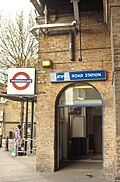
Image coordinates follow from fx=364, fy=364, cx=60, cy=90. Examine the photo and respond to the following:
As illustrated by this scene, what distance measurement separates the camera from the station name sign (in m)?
13.0

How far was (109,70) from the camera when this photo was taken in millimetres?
13016

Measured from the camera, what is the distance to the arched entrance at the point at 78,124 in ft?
44.6

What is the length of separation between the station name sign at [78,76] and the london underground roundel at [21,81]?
2.72ft

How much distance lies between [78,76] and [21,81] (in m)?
2.20

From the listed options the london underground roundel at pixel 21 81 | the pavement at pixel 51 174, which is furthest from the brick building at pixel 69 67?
the pavement at pixel 51 174

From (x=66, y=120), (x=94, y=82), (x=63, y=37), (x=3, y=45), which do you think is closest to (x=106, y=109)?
(x=94, y=82)

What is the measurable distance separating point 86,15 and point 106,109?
3.64 meters

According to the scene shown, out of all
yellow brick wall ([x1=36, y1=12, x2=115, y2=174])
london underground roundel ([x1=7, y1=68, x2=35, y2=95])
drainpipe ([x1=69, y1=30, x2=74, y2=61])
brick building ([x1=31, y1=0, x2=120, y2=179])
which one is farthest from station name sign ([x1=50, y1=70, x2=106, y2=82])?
london underground roundel ([x1=7, y1=68, x2=35, y2=95])

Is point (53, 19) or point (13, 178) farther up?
point (53, 19)

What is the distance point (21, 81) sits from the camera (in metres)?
13.8

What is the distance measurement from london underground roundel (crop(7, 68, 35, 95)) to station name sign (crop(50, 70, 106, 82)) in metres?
0.83

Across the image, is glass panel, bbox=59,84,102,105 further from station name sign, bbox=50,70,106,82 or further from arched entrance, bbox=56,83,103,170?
station name sign, bbox=50,70,106,82

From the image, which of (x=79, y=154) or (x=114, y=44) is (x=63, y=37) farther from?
(x=79, y=154)

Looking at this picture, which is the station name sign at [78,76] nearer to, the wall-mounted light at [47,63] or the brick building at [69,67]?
the brick building at [69,67]
